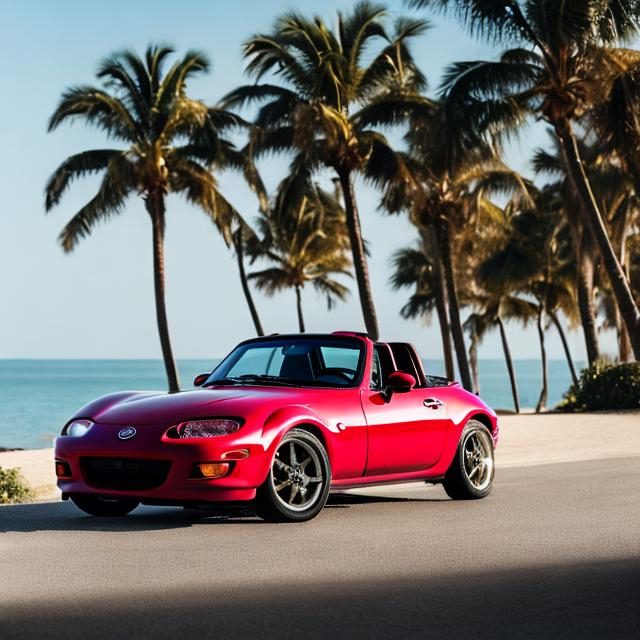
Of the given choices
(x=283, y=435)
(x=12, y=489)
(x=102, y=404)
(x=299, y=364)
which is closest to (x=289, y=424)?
(x=283, y=435)

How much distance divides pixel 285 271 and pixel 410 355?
170ft

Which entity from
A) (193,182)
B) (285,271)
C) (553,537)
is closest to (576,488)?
(553,537)

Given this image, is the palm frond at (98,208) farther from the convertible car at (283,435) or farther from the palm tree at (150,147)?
the convertible car at (283,435)

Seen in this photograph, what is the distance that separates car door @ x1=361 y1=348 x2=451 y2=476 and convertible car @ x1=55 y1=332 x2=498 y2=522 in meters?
0.01

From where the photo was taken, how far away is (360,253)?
33188 millimetres

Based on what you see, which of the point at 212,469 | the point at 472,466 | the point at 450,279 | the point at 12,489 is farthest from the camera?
the point at 450,279

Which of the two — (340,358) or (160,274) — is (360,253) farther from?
(340,358)

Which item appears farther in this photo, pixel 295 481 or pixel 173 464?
pixel 295 481

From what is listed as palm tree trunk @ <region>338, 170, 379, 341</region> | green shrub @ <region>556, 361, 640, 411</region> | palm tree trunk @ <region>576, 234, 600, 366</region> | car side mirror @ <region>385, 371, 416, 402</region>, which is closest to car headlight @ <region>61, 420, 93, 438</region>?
car side mirror @ <region>385, 371, 416, 402</region>

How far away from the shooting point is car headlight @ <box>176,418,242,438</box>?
9.25m

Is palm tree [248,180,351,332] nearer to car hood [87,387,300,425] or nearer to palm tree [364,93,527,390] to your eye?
palm tree [364,93,527,390]

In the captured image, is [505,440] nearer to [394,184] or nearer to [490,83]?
[490,83]

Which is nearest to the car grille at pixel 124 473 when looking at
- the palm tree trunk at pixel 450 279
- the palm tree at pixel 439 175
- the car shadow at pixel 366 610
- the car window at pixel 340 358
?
the car window at pixel 340 358

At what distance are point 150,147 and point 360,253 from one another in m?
7.41
